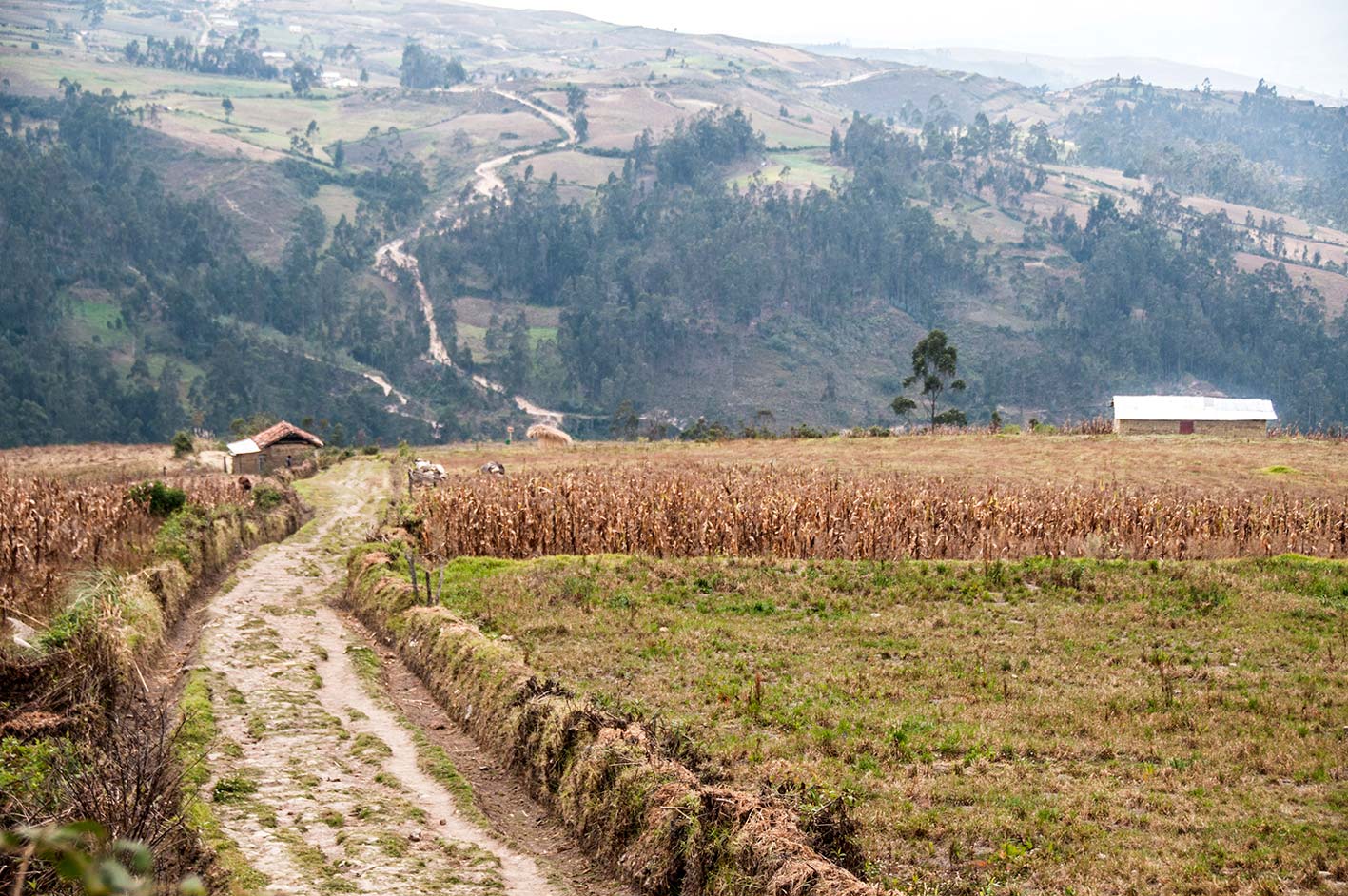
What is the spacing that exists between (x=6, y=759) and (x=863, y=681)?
9.00 m

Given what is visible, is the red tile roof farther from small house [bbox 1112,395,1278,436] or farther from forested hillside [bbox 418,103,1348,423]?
forested hillside [bbox 418,103,1348,423]

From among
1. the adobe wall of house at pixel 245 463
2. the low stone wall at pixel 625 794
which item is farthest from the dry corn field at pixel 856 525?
the adobe wall of house at pixel 245 463

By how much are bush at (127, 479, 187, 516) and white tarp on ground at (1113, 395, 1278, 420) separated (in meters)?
47.7

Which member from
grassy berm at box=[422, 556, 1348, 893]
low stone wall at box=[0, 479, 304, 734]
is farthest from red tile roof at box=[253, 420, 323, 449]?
grassy berm at box=[422, 556, 1348, 893]

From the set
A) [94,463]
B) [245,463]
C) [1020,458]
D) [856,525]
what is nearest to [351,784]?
[856,525]

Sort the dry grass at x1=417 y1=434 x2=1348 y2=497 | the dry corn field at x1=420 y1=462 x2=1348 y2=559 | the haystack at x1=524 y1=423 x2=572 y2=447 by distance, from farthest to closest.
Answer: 1. the haystack at x1=524 y1=423 x2=572 y2=447
2. the dry grass at x1=417 y1=434 x2=1348 y2=497
3. the dry corn field at x1=420 y1=462 x2=1348 y2=559

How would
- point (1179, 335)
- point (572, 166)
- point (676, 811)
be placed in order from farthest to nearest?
point (572, 166) → point (1179, 335) → point (676, 811)

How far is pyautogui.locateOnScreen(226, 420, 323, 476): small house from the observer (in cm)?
5150

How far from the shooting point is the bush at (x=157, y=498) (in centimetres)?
2778

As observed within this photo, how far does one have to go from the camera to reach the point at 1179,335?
161 m

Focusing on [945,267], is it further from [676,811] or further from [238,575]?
[676,811]

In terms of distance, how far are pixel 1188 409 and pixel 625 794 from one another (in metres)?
60.2

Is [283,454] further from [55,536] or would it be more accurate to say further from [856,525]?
[856,525]

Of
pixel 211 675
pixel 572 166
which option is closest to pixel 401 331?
pixel 572 166
